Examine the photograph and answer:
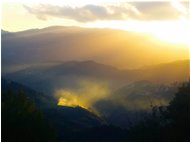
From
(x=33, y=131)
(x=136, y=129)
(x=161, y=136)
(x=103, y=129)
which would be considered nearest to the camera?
(x=161, y=136)

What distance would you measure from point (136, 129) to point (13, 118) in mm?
15588

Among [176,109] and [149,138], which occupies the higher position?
[176,109]

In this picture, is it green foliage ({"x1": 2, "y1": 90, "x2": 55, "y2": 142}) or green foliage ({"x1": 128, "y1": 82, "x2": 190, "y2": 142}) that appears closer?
green foliage ({"x1": 128, "y1": 82, "x2": 190, "y2": 142})

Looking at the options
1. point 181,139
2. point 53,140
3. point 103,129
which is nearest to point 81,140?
point 103,129

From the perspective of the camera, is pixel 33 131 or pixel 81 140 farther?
pixel 81 140

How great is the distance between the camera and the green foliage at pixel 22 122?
195 feet

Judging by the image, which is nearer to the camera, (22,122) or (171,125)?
(171,125)

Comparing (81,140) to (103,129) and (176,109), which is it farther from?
(176,109)

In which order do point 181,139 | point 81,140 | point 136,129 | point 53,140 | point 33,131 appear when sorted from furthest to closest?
1. point 81,140
2. point 53,140
3. point 33,131
4. point 136,129
5. point 181,139

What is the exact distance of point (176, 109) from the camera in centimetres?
5806

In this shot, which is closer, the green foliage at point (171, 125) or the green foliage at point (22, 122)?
the green foliage at point (171, 125)

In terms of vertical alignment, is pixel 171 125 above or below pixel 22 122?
above

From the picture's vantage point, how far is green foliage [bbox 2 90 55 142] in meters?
59.4

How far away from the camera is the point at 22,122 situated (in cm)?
6344
